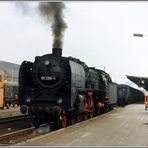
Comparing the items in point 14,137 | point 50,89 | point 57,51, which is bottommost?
point 14,137

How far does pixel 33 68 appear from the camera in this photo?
71.6 feet

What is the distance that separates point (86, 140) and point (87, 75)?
11.4 metres

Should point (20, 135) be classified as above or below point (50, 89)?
below

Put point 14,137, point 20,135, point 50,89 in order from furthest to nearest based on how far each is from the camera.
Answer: point 50,89 < point 20,135 < point 14,137

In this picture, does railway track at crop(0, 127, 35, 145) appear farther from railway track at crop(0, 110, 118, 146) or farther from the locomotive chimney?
the locomotive chimney

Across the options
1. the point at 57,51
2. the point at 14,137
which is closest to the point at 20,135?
the point at 14,137

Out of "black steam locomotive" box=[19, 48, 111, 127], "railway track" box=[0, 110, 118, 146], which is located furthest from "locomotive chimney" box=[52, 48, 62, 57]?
"railway track" box=[0, 110, 118, 146]

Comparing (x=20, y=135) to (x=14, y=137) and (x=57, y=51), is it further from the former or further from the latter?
(x=57, y=51)

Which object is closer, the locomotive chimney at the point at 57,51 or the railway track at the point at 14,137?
the railway track at the point at 14,137

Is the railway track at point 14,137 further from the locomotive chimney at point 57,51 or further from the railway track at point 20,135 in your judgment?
the locomotive chimney at point 57,51

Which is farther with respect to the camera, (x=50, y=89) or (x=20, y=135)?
(x=50, y=89)

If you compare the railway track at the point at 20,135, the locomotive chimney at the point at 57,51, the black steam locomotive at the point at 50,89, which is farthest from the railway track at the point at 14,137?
the locomotive chimney at the point at 57,51

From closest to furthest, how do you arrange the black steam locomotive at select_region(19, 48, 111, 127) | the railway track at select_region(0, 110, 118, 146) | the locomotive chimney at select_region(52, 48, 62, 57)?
1. the railway track at select_region(0, 110, 118, 146)
2. the black steam locomotive at select_region(19, 48, 111, 127)
3. the locomotive chimney at select_region(52, 48, 62, 57)

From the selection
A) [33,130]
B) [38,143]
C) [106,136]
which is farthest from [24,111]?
[38,143]
